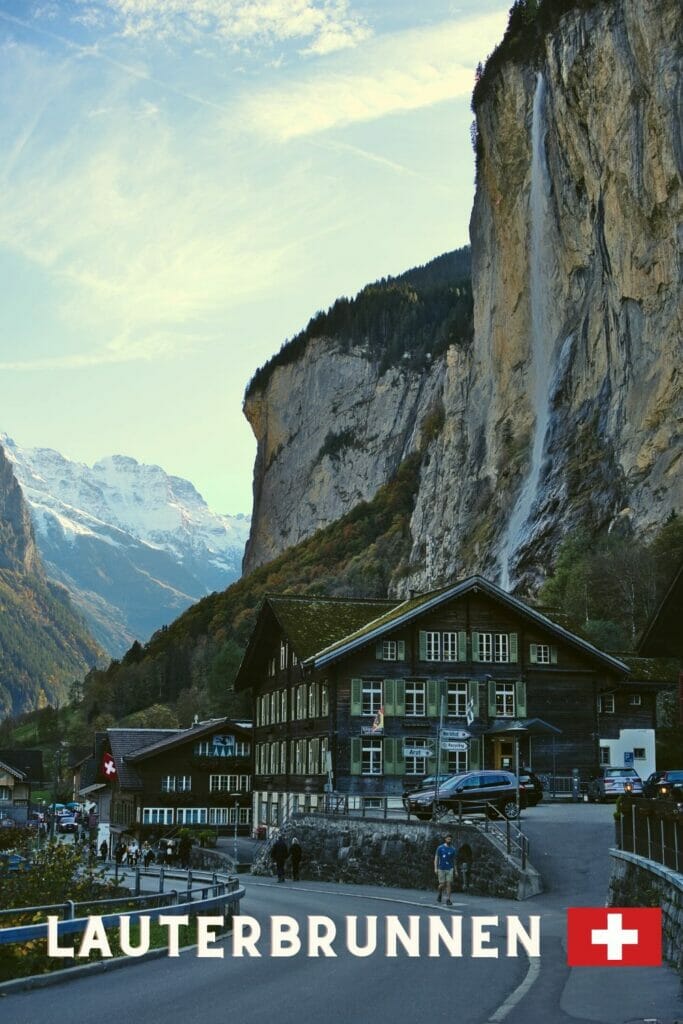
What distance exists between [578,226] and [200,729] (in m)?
45.2

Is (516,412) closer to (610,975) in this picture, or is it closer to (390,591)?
(390,591)

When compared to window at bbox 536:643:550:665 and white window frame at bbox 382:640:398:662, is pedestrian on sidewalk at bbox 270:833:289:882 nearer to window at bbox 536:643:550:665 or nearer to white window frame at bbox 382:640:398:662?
white window frame at bbox 382:640:398:662

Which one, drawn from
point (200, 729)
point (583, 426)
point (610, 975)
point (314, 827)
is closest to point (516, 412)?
point (583, 426)

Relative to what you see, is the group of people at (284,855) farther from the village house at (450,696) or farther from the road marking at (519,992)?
the road marking at (519,992)

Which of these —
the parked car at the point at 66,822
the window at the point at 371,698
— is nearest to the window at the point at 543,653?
the window at the point at 371,698

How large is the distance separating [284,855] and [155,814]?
1327 inches

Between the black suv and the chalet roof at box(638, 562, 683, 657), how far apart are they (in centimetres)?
1183

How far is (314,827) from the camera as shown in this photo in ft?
150

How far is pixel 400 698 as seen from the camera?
→ 54.5m

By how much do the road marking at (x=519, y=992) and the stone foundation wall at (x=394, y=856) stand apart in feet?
39.8

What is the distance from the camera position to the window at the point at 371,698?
5434 cm

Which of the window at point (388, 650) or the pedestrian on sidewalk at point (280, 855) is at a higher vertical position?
the window at point (388, 650)

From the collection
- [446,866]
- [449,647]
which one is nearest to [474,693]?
[449,647]

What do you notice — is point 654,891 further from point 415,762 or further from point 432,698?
point 432,698
